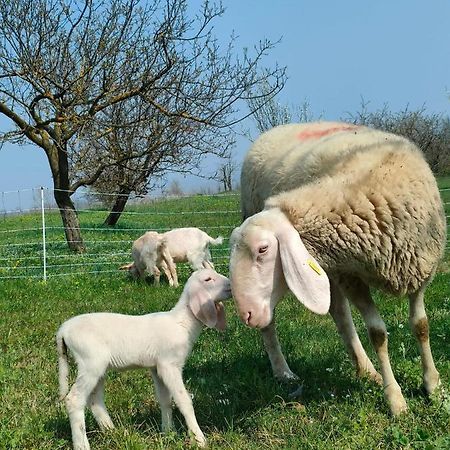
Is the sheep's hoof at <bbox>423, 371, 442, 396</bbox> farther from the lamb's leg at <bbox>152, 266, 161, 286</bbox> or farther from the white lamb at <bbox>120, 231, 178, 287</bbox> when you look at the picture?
the lamb's leg at <bbox>152, 266, 161, 286</bbox>

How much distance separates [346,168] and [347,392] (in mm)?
1418

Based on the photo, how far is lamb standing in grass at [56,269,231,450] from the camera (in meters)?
3.30

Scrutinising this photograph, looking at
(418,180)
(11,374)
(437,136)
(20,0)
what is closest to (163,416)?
(11,374)

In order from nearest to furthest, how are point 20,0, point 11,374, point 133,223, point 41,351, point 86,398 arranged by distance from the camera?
point 86,398, point 11,374, point 41,351, point 20,0, point 133,223

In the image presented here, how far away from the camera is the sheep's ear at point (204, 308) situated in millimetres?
3568

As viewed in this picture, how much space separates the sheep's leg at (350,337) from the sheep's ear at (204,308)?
130cm

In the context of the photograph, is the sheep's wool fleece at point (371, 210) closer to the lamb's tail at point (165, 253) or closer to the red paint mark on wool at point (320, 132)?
the red paint mark on wool at point (320, 132)

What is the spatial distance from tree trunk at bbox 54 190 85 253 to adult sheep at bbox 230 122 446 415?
11.0m

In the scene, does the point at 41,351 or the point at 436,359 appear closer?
the point at 436,359

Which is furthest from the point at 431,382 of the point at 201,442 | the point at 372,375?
the point at 201,442

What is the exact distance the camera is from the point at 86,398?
10.8 ft

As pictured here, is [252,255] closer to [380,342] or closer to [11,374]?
[380,342]

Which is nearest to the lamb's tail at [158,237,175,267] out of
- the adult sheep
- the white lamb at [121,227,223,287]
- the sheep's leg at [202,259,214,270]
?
the white lamb at [121,227,223,287]

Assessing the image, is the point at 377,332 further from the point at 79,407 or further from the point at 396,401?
the point at 79,407
